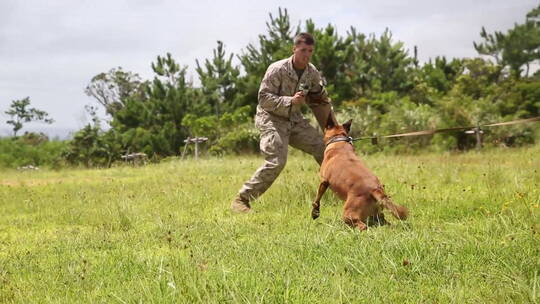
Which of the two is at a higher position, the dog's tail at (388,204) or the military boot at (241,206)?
the dog's tail at (388,204)

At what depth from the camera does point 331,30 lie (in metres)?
22.0

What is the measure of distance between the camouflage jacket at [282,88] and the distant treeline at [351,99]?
30.5 ft

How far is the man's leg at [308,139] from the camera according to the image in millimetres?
5152

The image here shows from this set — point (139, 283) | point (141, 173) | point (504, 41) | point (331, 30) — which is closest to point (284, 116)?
point (139, 283)

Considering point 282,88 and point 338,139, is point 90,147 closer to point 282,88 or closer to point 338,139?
point 282,88

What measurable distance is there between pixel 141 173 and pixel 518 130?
10.5m

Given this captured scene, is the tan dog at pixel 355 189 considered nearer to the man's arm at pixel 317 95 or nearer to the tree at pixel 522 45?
the man's arm at pixel 317 95

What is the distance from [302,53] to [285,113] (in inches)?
24.3

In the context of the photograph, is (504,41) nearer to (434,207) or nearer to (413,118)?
(413,118)

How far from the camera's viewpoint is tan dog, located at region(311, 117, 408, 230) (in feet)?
11.5

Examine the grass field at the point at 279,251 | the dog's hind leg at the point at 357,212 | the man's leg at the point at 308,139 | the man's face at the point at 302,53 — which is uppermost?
the man's face at the point at 302,53

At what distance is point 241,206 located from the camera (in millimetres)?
4832

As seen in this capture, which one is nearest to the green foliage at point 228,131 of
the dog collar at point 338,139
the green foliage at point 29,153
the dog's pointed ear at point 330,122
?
the green foliage at point 29,153

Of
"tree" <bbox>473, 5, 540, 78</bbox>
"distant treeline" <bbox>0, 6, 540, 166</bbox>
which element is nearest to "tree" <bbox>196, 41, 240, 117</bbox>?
"distant treeline" <bbox>0, 6, 540, 166</bbox>
